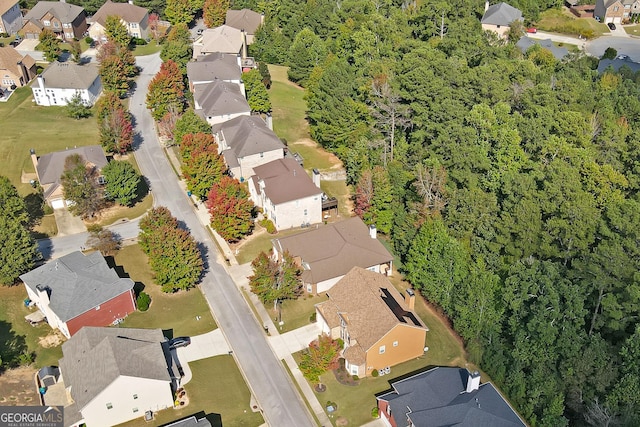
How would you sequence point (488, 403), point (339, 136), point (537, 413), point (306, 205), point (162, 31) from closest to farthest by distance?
1. point (488, 403)
2. point (537, 413)
3. point (306, 205)
4. point (339, 136)
5. point (162, 31)

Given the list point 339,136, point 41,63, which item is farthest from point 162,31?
point 339,136

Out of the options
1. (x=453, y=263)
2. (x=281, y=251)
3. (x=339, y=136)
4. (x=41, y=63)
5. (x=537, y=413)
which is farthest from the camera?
(x=41, y=63)

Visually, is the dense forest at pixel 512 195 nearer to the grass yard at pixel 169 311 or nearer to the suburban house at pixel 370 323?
the suburban house at pixel 370 323

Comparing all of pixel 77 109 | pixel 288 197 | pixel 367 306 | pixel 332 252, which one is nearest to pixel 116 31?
pixel 77 109

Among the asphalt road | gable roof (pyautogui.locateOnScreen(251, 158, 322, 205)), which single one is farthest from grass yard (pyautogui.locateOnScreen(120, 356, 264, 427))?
gable roof (pyautogui.locateOnScreen(251, 158, 322, 205))

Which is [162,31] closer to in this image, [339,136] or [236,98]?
[236,98]
